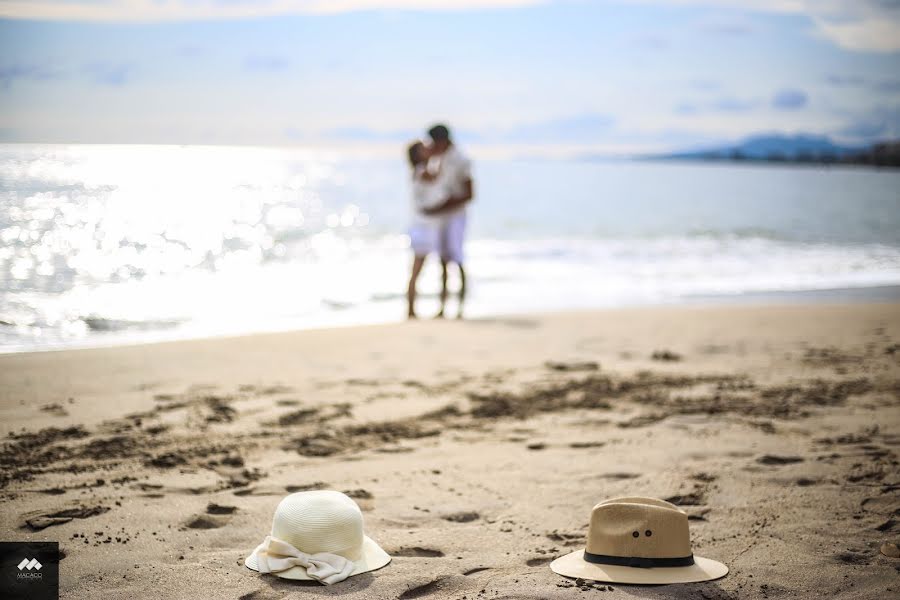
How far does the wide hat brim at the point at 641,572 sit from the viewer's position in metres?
2.79

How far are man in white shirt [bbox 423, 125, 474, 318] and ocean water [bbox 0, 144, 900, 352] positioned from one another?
4.11 feet

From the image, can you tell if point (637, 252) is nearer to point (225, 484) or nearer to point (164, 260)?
point (164, 260)

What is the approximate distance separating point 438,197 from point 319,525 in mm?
5780

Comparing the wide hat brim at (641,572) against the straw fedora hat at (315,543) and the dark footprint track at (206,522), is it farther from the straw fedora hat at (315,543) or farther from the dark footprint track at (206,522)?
the dark footprint track at (206,522)

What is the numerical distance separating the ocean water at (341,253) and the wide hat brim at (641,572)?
5784 mm

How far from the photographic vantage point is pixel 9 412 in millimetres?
4629

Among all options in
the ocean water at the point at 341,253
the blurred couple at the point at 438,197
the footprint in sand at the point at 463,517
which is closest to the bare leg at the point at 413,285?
the blurred couple at the point at 438,197

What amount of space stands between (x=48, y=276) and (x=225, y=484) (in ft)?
28.1

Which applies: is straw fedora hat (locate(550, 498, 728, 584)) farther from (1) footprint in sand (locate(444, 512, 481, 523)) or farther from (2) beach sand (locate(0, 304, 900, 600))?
(1) footprint in sand (locate(444, 512, 481, 523))

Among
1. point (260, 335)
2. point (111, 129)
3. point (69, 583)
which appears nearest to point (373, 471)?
point (69, 583)

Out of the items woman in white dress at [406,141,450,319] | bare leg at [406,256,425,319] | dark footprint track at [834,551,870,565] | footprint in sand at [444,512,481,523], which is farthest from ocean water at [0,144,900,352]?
dark footprint track at [834,551,870,565]

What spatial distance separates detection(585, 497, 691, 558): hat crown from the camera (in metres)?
2.83

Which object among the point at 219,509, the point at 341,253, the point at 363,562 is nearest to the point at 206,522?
the point at 219,509

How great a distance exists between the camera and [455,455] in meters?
4.23
